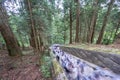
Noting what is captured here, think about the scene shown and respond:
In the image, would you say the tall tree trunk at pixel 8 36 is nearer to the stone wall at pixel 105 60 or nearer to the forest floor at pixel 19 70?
the forest floor at pixel 19 70

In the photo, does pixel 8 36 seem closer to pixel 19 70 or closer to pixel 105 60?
pixel 19 70

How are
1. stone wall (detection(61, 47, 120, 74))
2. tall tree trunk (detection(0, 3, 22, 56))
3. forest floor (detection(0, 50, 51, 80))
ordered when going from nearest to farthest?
1. stone wall (detection(61, 47, 120, 74))
2. forest floor (detection(0, 50, 51, 80))
3. tall tree trunk (detection(0, 3, 22, 56))

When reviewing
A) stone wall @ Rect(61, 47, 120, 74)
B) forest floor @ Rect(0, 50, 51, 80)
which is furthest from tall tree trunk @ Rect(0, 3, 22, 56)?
stone wall @ Rect(61, 47, 120, 74)

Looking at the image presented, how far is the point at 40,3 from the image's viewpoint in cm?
950

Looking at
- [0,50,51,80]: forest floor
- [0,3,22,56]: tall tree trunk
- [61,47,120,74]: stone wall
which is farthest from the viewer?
[0,3,22,56]: tall tree trunk

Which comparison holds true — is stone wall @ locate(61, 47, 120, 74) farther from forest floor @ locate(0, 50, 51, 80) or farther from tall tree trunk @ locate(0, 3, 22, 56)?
tall tree trunk @ locate(0, 3, 22, 56)

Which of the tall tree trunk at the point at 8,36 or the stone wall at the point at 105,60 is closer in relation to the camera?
the stone wall at the point at 105,60

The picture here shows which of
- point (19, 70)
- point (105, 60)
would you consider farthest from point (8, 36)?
point (105, 60)

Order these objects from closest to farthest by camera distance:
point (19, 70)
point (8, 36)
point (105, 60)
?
point (105, 60) → point (19, 70) → point (8, 36)

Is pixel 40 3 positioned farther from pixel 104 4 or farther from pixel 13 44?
pixel 104 4

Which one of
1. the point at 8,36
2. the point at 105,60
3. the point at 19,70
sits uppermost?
the point at 105,60

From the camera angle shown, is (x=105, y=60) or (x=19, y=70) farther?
(x=19, y=70)

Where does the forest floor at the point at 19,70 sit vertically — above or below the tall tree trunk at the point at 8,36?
below

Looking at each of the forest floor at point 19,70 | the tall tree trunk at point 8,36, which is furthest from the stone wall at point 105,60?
the tall tree trunk at point 8,36
